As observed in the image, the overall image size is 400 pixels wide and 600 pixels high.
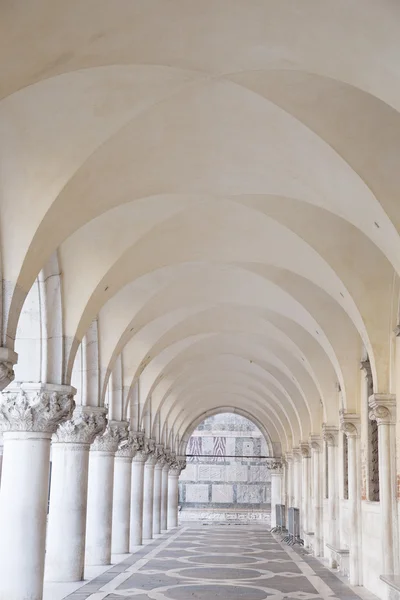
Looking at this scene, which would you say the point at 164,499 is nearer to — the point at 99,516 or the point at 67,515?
the point at 99,516

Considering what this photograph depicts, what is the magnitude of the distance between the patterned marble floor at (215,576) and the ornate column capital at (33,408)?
3.25 m

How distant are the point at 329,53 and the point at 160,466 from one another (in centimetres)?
2862

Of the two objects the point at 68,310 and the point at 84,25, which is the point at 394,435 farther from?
the point at 84,25

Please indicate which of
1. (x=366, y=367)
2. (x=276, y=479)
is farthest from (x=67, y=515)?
(x=276, y=479)

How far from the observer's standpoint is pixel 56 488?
15461mm

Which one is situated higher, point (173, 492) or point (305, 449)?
point (305, 449)

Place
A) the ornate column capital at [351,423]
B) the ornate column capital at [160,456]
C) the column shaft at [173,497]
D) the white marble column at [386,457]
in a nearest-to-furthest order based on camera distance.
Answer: the white marble column at [386,457] < the ornate column capital at [351,423] < the ornate column capital at [160,456] < the column shaft at [173,497]

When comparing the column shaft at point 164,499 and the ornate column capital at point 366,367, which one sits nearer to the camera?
the ornate column capital at point 366,367

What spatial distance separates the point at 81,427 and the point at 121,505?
7068 mm

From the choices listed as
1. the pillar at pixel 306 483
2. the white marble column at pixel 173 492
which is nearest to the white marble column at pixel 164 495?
the white marble column at pixel 173 492

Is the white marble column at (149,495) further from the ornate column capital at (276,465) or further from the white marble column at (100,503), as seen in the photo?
the ornate column capital at (276,465)

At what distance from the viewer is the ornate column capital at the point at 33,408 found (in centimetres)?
1219

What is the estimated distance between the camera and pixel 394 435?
43.5 feet

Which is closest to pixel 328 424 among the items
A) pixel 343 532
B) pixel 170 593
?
pixel 343 532
